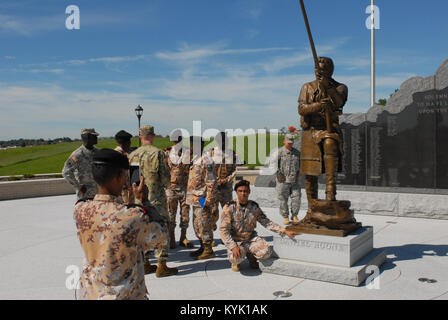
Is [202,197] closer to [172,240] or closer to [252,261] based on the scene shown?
[172,240]

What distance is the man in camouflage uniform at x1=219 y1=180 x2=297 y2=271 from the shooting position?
15.2ft

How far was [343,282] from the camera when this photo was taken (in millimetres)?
4176

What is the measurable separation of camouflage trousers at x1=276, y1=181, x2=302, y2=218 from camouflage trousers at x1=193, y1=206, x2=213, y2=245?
2898 mm

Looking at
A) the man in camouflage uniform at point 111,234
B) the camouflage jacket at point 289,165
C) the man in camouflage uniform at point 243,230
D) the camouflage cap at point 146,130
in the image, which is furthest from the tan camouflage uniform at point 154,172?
the camouflage jacket at point 289,165

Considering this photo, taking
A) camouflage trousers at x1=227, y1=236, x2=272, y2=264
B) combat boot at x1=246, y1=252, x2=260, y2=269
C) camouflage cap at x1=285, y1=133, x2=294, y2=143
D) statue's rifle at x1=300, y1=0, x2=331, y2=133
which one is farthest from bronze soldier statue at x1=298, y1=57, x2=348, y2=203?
camouflage cap at x1=285, y1=133, x2=294, y2=143

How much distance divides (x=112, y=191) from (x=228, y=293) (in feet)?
8.12

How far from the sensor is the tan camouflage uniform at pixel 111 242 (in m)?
1.95

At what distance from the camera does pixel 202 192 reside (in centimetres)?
554

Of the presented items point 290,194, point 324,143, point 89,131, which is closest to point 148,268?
point 89,131

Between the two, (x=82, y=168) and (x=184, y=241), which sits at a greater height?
(x=82, y=168)

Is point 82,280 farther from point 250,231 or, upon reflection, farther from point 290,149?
point 290,149

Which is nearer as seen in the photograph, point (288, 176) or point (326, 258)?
point (326, 258)

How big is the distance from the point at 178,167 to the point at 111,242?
4130 millimetres

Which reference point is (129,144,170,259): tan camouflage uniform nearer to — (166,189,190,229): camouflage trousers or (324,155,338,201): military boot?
(166,189,190,229): camouflage trousers
